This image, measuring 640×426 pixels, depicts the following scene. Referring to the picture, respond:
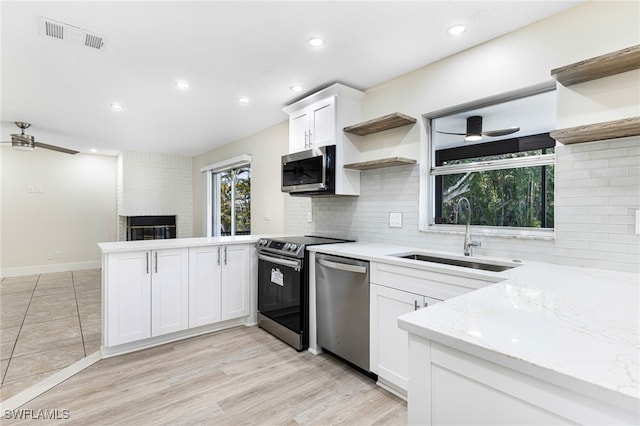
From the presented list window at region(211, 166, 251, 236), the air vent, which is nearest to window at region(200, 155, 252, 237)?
window at region(211, 166, 251, 236)

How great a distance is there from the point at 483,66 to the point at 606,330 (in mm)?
2033

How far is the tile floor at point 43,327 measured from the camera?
2441mm

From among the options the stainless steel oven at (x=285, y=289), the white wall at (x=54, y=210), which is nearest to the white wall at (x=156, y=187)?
the white wall at (x=54, y=210)

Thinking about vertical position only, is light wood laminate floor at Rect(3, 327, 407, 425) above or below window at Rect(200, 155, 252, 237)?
below

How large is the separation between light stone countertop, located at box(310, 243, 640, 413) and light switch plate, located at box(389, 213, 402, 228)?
1.42 metres

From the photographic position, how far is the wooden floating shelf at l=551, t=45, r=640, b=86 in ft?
4.95

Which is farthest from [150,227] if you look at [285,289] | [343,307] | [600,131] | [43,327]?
[600,131]

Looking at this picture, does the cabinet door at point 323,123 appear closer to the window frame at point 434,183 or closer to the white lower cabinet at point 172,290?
the window frame at point 434,183

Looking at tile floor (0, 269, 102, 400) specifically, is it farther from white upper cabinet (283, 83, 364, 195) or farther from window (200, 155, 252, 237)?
white upper cabinet (283, 83, 364, 195)

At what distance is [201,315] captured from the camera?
3.13 metres

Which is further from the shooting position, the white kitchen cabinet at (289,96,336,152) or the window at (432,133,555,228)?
the white kitchen cabinet at (289,96,336,152)

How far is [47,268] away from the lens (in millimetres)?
6051

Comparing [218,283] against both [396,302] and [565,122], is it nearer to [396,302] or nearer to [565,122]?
[396,302]

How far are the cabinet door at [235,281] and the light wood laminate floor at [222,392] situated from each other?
54 cm
